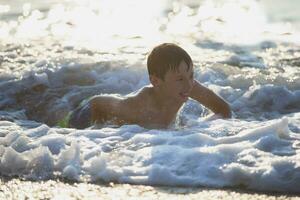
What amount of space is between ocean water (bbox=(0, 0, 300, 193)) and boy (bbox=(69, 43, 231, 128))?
0.16m

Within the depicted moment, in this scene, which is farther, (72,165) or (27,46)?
(27,46)

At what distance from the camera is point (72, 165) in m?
4.24

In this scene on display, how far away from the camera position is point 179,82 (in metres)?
5.19

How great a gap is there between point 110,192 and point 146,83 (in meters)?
3.42

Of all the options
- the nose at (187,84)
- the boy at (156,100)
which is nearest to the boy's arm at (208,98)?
the boy at (156,100)

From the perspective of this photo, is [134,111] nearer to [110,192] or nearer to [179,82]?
[179,82]

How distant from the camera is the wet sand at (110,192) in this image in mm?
3785

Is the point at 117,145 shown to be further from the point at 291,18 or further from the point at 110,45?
the point at 291,18

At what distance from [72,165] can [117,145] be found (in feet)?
1.69

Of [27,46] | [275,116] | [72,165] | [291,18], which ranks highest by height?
[291,18]

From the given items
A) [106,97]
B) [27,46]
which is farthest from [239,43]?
[106,97]

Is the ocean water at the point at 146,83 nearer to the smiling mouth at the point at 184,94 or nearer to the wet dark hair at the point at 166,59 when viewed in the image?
the smiling mouth at the point at 184,94

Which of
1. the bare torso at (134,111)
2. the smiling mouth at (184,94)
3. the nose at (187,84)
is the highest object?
the nose at (187,84)

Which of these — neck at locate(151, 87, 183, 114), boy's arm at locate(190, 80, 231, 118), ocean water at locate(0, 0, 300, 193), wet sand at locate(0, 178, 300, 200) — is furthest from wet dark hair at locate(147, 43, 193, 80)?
wet sand at locate(0, 178, 300, 200)
